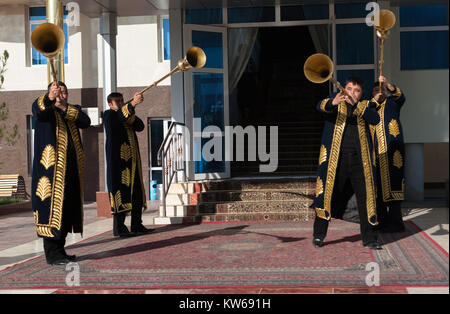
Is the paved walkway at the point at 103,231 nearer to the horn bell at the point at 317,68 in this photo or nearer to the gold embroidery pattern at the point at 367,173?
the gold embroidery pattern at the point at 367,173

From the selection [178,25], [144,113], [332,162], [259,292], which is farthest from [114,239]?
[144,113]

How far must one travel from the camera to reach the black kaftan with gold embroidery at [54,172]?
4.81 metres

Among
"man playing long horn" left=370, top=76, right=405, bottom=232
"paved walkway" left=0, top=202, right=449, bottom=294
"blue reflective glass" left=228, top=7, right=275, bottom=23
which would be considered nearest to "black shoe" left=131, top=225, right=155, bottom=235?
"paved walkway" left=0, top=202, right=449, bottom=294

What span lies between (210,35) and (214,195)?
2.57 meters

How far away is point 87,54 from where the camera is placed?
541 inches

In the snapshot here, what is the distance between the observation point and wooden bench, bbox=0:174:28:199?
526 inches

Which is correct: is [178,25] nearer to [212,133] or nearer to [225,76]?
[225,76]

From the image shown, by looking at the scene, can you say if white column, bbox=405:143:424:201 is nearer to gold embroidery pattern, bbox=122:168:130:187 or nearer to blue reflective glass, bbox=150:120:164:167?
gold embroidery pattern, bbox=122:168:130:187

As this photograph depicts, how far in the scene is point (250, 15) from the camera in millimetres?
9125

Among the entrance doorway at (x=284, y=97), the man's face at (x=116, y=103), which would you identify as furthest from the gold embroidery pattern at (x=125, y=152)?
the entrance doorway at (x=284, y=97)

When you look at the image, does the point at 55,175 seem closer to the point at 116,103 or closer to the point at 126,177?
the point at 126,177

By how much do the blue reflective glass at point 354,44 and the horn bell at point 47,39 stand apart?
5.70m

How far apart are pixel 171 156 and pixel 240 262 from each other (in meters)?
3.85

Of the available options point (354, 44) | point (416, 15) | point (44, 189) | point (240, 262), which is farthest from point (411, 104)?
point (44, 189)
